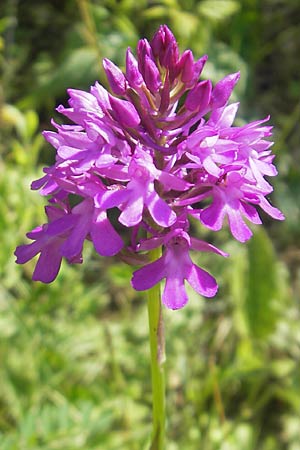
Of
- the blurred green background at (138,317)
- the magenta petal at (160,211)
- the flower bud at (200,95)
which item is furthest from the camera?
the blurred green background at (138,317)

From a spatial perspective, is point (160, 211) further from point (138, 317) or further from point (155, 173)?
point (138, 317)

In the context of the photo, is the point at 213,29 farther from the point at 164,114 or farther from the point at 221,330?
the point at 164,114

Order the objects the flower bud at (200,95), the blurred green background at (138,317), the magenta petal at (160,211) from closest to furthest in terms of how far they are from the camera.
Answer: the magenta petal at (160,211) < the flower bud at (200,95) < the blurred green background at (138,317)

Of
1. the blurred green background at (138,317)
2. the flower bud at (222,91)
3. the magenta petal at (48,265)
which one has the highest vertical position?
the flower bud at (222,91)

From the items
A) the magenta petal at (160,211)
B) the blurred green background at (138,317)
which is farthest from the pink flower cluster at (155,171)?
the blurred green background at (138,317)

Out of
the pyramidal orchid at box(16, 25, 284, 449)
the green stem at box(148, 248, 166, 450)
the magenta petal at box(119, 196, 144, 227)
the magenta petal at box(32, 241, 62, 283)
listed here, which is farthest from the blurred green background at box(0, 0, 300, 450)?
the magenta petal at box(119, 196, 144, 227)

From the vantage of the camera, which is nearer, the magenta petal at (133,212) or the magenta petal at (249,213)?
the magenta petal at (133,212)

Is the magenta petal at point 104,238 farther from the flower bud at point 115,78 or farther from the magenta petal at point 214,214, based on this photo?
the flower bud at point 115,78

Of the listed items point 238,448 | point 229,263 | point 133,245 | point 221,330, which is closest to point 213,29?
point 229,263
